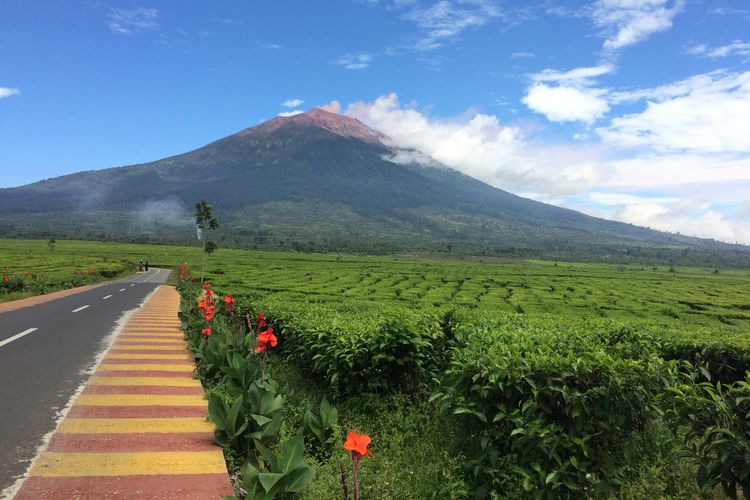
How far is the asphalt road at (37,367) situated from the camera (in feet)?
15.6

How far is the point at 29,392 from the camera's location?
6410mm

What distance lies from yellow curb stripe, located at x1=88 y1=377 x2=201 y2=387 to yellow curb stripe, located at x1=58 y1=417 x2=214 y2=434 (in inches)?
60.9

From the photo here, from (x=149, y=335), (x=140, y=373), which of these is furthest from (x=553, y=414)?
(x=149, y=335)

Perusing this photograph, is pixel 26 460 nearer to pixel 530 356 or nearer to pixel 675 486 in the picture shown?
pixel 530 356

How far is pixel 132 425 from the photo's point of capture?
5332mm

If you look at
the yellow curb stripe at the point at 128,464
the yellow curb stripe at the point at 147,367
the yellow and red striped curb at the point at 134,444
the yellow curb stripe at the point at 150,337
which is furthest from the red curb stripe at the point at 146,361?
the yellow curb stripe at the point at 128,464

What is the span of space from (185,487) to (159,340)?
7682 mm

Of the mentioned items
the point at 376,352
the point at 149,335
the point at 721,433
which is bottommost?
the point at 149,335

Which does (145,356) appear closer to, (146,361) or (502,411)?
(146,361)

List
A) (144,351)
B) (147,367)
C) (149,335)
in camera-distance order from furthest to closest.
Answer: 1. (149,335)
2. (144,351)
3. (147,367)

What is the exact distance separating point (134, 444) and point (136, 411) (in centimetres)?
111

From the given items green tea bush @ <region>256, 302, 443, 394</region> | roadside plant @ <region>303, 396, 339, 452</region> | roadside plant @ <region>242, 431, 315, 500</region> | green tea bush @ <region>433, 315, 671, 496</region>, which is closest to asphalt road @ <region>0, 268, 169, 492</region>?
roadside plant @ <region>242, 431, 315, 500</region>

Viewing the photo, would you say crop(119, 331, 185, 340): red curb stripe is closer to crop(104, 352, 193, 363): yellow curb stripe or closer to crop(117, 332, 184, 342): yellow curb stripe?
crop(117, 332, 184, 342): yellow curb stripe

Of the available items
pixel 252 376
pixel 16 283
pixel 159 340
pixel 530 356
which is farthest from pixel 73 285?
pixel 530 356
